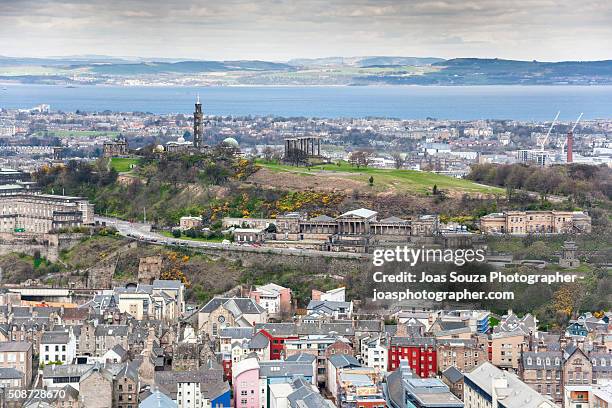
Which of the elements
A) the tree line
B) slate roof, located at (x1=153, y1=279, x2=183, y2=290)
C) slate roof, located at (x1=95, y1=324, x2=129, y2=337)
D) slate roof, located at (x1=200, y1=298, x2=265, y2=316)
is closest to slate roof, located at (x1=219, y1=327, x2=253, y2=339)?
slate roof, located at (x1=200, y1=298, x2=265, y2=316)

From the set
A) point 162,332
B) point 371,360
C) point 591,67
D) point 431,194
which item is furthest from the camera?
point 591,67

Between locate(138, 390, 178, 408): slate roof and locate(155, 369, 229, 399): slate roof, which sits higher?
locate(138, 390, 178, 408): slate roof

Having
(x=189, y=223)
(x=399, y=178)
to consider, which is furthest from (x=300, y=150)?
(x=189, y=223)

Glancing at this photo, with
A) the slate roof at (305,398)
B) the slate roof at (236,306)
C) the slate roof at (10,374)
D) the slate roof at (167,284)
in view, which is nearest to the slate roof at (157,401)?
the slate roof at (305,398)

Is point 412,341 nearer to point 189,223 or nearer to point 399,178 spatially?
point 189,223

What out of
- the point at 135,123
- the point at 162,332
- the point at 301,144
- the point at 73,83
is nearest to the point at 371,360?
the point at 162,332

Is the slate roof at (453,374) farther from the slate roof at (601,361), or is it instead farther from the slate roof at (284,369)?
the slate roof at (284,369)

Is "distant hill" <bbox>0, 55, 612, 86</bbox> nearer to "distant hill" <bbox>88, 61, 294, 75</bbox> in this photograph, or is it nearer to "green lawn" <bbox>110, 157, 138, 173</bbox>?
"distant hill" <bbox>88, 61, 294, 75</bbox>

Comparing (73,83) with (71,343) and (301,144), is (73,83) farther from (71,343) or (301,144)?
(71,343)
